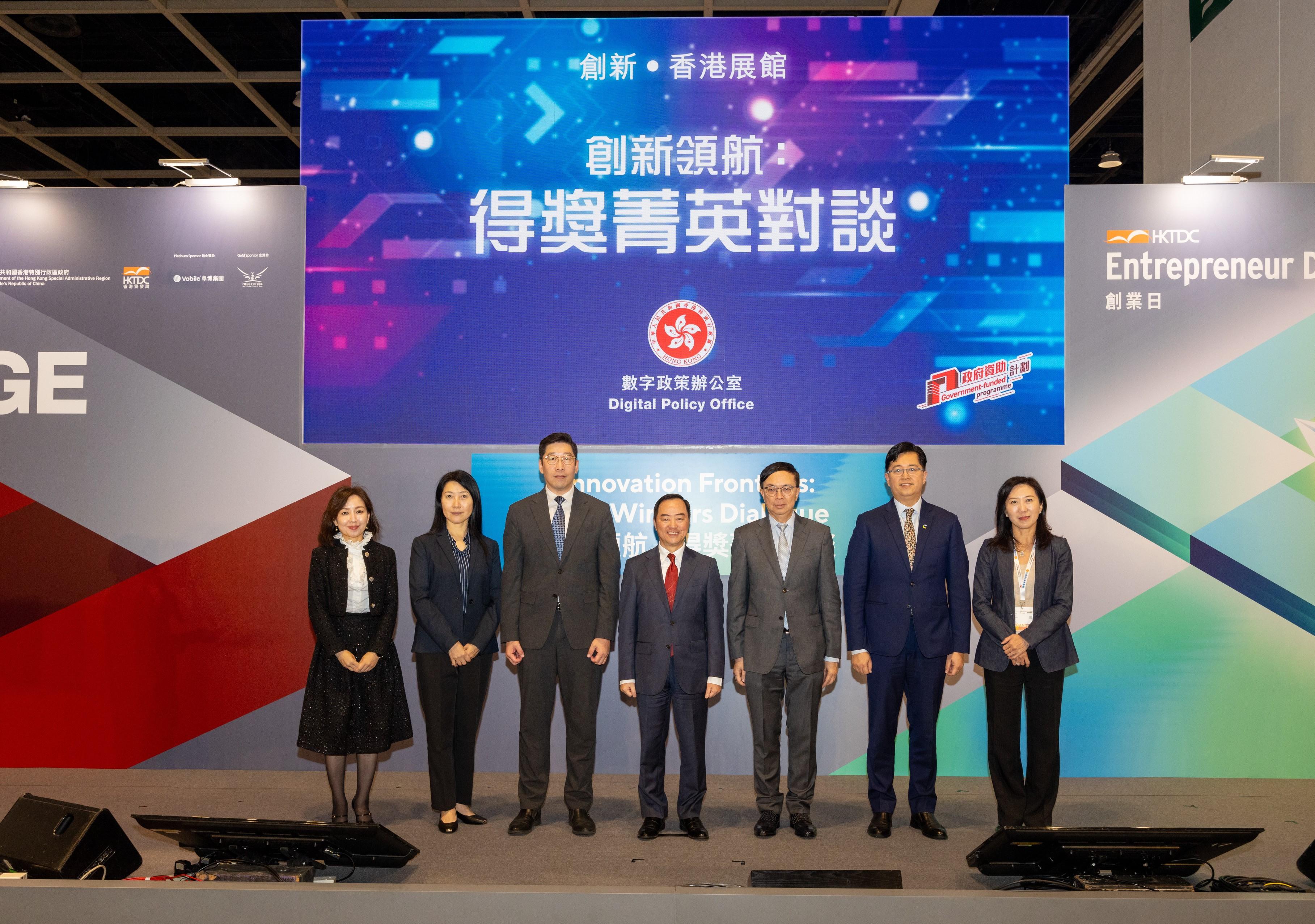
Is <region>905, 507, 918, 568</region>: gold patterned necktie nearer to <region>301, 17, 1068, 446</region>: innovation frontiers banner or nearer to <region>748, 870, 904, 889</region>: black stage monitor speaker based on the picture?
<region>301, 17, 1068, 446</region>: innovation frontiers banner

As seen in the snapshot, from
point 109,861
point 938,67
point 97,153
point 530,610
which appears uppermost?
point 97,153

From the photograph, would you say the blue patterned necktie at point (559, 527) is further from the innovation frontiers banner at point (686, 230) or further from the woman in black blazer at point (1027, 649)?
the woman in black blazer at point (1027, 649)

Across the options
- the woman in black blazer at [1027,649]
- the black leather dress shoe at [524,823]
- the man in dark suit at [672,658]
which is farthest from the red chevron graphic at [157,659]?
the woman in black blazer at [1027,649]

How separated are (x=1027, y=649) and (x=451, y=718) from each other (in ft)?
8.55

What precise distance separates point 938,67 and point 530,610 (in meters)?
3.79

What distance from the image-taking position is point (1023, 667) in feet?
13.8

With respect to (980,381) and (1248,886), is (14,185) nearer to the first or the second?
(980,381)

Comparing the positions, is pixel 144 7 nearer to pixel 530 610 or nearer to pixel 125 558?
pixel 125 558

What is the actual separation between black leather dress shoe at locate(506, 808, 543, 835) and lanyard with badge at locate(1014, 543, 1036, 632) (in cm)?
232

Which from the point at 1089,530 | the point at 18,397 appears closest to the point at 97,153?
the point at 18,397

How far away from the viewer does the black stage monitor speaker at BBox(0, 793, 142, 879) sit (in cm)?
306

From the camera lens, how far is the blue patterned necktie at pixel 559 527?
4312mm

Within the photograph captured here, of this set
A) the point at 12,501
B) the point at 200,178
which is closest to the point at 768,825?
the point at 12,501

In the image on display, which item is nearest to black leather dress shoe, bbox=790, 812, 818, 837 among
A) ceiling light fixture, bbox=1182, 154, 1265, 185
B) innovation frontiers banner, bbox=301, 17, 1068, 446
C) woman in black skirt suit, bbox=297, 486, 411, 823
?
woman in black skirt suit, bbox=297, 486, 411, 823
